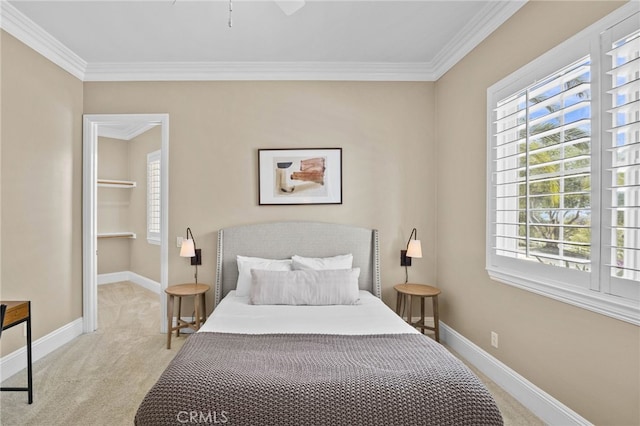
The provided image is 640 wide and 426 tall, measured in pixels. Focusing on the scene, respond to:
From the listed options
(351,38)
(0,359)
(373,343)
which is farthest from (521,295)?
(0,359)

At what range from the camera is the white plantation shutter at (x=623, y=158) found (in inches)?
61.6

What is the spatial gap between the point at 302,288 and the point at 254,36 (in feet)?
7.56

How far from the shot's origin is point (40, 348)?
2992 mm

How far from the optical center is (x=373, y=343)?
2041 mm

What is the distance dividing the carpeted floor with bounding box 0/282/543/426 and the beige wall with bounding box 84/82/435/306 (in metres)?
0.78

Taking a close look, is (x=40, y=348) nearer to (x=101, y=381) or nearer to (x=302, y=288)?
(x=101, y=381)

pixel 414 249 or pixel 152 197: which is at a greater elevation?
pixel 152 197

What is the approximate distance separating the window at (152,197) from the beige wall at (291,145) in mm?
1949

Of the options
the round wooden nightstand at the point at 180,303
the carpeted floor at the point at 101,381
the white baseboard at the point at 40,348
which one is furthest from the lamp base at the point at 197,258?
the white baseboard at the point at 40,348

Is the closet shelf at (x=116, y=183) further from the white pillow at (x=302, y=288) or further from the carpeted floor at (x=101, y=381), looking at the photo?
the white pillow at (x=302, y=288)

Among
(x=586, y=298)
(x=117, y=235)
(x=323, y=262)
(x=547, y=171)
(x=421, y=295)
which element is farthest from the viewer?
(x=117, y=235)

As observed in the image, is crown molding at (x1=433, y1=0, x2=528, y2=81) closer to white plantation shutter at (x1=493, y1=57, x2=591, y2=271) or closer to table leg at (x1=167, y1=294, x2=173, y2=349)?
white plantation shutter at (x1=493, y1=57, x2=591, y2=271)

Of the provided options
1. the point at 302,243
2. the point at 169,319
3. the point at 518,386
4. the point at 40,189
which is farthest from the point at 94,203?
the point at 518,386

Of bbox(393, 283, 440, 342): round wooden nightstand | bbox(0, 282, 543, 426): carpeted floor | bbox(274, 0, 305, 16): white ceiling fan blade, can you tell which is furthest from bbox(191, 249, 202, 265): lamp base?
bbox(274, 0, 305, 16): white ceiling fan blade
